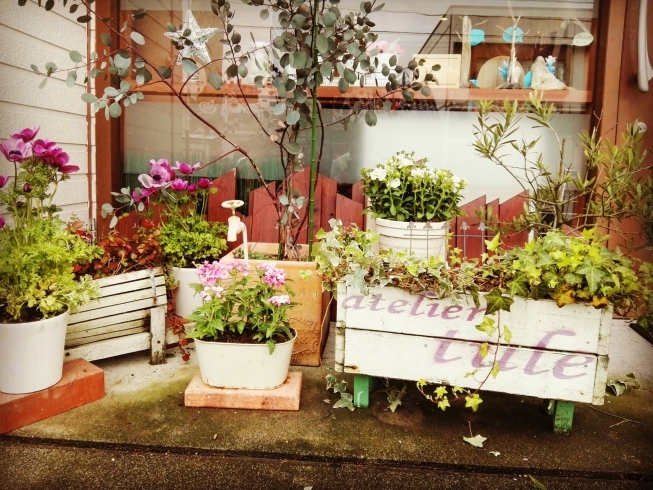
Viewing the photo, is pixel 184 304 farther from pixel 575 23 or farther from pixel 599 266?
pixel 575 23

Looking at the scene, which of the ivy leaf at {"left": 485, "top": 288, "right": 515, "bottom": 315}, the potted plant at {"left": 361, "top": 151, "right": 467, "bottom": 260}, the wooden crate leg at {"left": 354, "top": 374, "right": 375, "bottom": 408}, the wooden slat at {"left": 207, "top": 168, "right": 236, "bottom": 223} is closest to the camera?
the ivy leaf at {"left": 485, "top": 288, "right": 515, "bottom": 315}

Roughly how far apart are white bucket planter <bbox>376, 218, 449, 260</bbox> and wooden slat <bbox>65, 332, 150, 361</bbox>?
4.28ft

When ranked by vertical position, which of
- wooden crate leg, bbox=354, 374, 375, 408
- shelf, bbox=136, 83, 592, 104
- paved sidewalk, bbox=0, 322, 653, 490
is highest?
shelf, bbox=136, 83, 592, 104

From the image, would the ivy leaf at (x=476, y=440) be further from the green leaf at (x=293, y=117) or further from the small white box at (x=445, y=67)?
the small white box at (x=445, y=67)

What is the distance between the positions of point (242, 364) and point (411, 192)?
4.13 feet

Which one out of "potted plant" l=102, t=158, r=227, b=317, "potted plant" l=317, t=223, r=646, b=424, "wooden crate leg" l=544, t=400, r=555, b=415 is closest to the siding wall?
"potted plant" l=102, t=158, r=227, b=317

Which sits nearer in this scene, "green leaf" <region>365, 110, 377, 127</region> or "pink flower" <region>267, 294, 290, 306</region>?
"pink flower" <region>267, 294, 290, 306</region>

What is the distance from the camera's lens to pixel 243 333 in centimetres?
242

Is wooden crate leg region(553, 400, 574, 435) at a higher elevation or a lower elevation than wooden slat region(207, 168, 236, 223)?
lower

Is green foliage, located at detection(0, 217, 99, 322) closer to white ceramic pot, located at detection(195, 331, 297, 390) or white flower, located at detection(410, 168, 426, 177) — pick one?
white ceramic pot, located at detection(195, 331, 297, 390)

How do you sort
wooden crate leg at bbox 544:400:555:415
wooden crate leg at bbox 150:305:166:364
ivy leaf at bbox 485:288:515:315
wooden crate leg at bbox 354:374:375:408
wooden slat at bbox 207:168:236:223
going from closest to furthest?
ivy leaf at bbox 485:288:515:315
wooden crate leg at bbox 544:400:555:415
wooden crate leg at bbox 354:374:375:408
wooden crate leg at bbox 150:305:166:364
wooden slat at bbox 207:168:236:223

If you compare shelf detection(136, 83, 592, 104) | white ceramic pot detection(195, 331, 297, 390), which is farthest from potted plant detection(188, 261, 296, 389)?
shelf detection(136, 83, 592, 104)

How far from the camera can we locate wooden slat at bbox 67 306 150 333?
2600mm

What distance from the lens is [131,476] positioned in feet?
6.15
